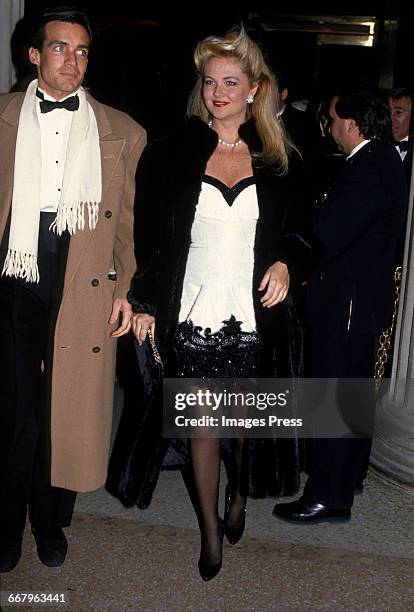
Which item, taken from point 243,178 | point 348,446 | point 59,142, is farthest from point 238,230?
point 348,446

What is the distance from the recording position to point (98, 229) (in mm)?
3000

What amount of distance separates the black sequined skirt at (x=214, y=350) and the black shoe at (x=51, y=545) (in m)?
0.82

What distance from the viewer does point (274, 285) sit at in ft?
10.1

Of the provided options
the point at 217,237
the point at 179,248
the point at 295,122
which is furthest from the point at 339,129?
the point at 295,122

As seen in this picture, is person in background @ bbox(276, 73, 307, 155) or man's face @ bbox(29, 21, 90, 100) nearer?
man's face @ bbox(29, 21, 90, 100)

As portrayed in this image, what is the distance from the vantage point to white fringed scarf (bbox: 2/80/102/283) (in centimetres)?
285

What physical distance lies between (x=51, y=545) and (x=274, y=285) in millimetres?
1353

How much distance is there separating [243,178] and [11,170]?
864mm

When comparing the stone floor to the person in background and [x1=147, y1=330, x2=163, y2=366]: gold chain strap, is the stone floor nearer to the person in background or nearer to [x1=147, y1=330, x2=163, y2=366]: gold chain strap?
[x1=147, y1=330, x2=163, y2=366]: gold chain strap

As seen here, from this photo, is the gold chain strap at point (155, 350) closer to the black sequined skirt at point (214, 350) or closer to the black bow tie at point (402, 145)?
the black sequined skirt at point (214, 350)

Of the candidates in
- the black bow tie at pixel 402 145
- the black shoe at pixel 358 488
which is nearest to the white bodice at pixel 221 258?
the black shoe at pixel 358 488

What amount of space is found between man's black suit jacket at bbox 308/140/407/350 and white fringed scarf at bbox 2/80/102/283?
1.04 meters

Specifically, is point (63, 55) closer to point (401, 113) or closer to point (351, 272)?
point (351, 272)

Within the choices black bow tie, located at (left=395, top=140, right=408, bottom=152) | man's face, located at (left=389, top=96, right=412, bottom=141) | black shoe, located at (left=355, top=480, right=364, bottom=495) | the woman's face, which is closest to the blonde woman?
the woman's face
